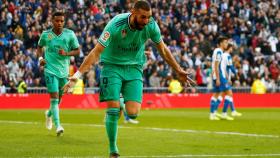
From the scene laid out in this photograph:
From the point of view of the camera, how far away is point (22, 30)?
126 ft

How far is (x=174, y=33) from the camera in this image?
1684 inches

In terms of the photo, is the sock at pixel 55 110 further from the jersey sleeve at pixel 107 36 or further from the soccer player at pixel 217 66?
the soccer player at pixel 217 66

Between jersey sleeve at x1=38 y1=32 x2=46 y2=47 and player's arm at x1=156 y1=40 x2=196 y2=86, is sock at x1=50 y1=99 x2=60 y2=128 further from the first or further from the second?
player's arm at x1=156 y1=40 x2=196 y2=86

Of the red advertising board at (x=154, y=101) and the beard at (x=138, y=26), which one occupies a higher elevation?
the beard at (x=138, y=26)

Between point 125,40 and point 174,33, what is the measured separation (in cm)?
3140

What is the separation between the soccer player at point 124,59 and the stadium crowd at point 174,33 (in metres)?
22.9

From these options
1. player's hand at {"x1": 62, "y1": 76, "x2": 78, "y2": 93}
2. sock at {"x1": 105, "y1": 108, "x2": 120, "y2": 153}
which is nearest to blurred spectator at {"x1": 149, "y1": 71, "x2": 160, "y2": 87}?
sock at {"x1": 105, "y1": 108, "x2": 120, "y2": 153}

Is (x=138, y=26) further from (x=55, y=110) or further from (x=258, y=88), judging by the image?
(x=258, y=88)

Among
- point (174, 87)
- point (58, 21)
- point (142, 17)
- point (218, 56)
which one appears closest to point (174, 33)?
point (174, 87)

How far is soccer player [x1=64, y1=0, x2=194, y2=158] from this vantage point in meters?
11.3

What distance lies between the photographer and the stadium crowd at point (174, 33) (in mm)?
37281

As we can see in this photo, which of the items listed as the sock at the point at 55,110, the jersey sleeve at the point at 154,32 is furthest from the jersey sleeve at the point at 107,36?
the sock at the point at 55,110

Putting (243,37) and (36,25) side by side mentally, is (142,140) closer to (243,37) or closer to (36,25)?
(36,25)

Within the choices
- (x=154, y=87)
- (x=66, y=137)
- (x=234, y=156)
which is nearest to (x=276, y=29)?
(x=154, y=87)
